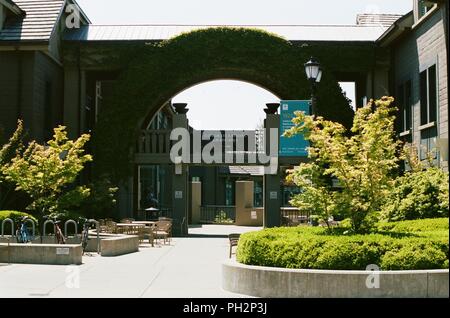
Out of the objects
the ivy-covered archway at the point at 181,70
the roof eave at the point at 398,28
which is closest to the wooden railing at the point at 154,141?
the ivy-covered archway at the point at 181,70

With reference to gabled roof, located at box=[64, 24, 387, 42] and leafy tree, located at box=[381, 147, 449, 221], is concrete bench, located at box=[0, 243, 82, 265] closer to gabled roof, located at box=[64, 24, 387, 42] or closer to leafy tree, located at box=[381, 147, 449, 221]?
leafy tree, located at box=[381, 147, 449, 221]

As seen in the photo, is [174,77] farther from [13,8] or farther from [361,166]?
[361,166]

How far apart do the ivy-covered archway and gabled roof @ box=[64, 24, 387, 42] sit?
902 mm

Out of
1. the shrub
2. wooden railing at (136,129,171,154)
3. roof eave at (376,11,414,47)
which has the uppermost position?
roof eave at (376,11,414,47)

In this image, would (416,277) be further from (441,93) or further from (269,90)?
(269,90)

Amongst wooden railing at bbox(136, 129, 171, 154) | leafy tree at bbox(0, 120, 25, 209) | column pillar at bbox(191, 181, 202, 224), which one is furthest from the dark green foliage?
column pillar at bbox(191, 181, 202, 224)

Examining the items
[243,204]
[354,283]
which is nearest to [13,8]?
[243,204]

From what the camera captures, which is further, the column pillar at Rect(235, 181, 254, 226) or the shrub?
the column pillar at Rect(235, 181, 254, 226)

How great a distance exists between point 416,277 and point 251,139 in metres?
21.9

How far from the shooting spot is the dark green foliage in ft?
59.9

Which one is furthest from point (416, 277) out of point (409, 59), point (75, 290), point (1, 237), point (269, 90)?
point (269, 90)

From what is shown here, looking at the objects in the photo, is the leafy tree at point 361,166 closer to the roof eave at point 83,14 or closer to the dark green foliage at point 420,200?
the dark green foliage at point 420,200

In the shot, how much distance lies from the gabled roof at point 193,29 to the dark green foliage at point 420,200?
14.1 meters
